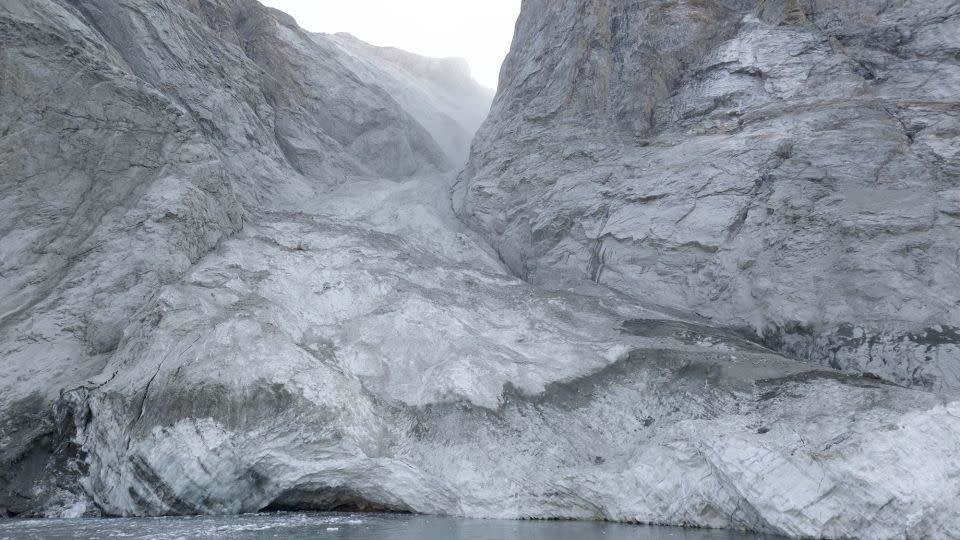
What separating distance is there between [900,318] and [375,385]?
11984mm

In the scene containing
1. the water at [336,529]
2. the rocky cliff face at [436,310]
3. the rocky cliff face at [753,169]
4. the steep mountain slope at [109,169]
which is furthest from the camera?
the steep mountain slope at [109,169]

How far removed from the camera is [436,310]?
59.3 feet

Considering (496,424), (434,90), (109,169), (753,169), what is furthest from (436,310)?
(434,90)

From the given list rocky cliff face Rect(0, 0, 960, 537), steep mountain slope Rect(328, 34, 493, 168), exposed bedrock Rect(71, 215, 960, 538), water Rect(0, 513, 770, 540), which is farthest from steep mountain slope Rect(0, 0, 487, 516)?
steep mountain slope Rect(328, 34, 493, 168)

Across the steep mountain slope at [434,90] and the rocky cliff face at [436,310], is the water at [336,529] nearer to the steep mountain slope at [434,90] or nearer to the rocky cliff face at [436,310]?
the rocky cliff face at [436,310]

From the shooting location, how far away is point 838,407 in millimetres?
12328

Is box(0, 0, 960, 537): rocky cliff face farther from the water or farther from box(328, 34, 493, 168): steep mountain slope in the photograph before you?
box(328, 34, 493, 168): steep mountain slope

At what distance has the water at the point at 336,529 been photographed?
423 inches

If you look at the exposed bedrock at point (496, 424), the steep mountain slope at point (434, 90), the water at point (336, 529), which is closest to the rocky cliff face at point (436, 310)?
the exposed bedrock at point (496, 424)

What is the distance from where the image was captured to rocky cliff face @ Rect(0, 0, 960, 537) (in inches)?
507

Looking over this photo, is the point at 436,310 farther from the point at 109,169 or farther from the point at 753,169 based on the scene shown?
the point at 109,169

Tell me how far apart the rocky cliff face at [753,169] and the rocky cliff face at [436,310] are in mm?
150

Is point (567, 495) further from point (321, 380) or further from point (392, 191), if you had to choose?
point (392, 191)

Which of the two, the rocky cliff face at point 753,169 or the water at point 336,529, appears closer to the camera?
the water at point 336,529
